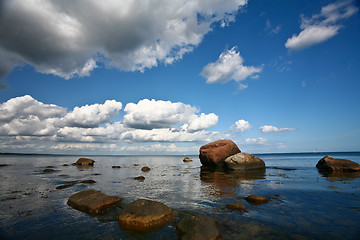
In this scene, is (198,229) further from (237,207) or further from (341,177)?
(341,177)

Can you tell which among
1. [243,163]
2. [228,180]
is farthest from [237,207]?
[243,163]

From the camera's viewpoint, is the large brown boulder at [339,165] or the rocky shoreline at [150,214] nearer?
the rocky shoreline at [150,214]

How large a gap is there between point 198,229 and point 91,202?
6.06 m

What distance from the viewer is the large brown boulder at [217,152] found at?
30078mm

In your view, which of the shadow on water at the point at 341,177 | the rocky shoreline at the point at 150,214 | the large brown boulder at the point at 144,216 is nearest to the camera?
the rocky shoreline at the point at 150,214

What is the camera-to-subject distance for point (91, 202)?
8758 mm

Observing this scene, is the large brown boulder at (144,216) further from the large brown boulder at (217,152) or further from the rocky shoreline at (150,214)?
the large brown boulder at (217,152)

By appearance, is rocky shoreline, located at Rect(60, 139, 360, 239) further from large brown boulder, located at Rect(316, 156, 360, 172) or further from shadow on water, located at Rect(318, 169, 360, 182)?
large brown boulder, located at Rect(316, 156, 360, 172)

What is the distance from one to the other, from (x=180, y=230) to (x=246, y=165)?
882 inches

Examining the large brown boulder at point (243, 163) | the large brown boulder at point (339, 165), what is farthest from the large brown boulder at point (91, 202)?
the large brown boulder at point (339, 165)

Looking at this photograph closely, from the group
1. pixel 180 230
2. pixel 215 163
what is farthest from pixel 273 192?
pixel 215 163

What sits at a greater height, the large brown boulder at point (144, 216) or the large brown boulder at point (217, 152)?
the large brown boulder at point (217, 152)

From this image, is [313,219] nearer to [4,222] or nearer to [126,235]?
[126,235]

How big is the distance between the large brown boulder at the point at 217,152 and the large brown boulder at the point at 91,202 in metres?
22.5
